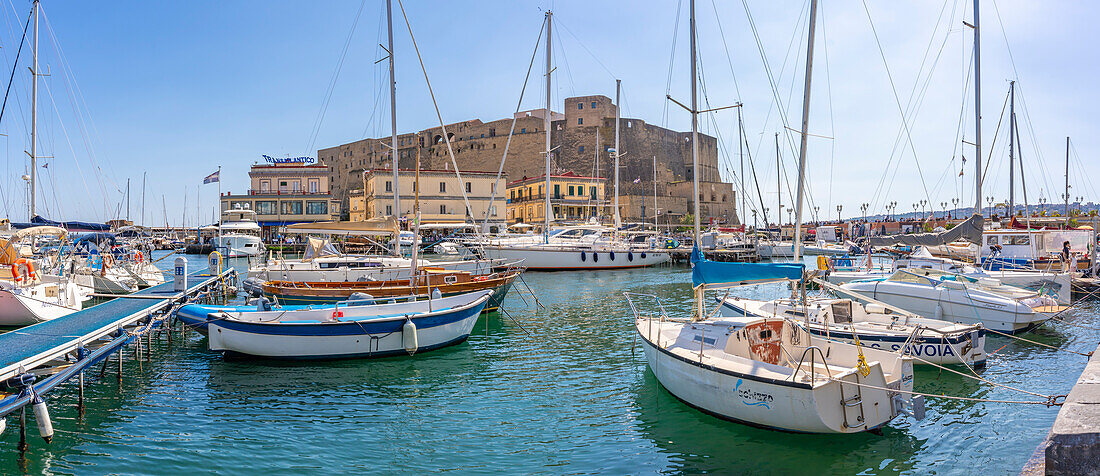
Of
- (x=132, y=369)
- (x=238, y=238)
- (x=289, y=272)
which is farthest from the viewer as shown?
(x=238, y=238)

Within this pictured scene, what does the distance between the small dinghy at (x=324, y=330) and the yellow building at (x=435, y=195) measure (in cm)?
3915

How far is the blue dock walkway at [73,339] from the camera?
332 inches

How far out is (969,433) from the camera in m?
8.52

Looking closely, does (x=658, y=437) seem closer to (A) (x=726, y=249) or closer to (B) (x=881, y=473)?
(B) (x=881, y=473)

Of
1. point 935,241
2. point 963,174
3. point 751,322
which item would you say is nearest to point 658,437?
point 751,322

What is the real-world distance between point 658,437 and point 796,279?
3.15 metres

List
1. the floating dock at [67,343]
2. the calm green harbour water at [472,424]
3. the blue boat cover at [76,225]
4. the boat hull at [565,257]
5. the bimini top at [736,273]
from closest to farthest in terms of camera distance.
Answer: the calm green harbour water at [472,424], the floating dock at [67,343], the bimini top at [736,273], the blue boat cover at [76,225], the boat hull at [565,257]

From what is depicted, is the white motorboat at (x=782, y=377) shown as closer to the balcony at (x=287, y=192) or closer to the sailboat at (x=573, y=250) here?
the sailboat at (x=573, y=250)

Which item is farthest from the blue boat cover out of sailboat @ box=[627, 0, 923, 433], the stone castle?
the stone castle

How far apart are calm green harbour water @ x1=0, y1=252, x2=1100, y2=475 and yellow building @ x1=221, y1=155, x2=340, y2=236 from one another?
1961 inches

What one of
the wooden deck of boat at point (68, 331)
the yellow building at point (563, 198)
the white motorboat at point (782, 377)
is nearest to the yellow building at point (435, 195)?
the yellow building at point (563, 198)

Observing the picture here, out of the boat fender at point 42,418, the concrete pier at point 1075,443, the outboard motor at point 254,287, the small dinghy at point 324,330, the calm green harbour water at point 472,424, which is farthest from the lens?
the outboard motor at point 254,287

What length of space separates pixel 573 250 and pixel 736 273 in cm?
2557

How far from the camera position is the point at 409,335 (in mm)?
12570
